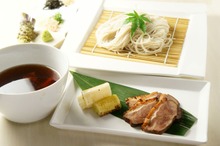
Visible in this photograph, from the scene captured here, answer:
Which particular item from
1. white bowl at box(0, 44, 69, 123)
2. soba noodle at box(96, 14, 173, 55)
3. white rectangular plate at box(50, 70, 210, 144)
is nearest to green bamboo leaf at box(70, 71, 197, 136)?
white rectangular plate at box(50, 70, 210, 144)

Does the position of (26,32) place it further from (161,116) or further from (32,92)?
(161,116)

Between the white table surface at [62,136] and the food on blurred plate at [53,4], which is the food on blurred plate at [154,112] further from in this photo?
the food on blurred plate at [53,4]

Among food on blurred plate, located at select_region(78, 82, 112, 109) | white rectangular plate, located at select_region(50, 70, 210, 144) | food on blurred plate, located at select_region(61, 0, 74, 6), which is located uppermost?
food on blurred plate, located at select_region(61, 0, 74, 6)

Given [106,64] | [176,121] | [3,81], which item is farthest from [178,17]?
[3,81]

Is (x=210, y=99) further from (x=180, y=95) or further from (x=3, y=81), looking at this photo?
(x=3, y=81)

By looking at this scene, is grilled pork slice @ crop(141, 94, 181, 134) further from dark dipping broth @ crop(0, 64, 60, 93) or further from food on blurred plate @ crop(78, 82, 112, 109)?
dark dipping broth @ crop(0, 64, 60, 93)

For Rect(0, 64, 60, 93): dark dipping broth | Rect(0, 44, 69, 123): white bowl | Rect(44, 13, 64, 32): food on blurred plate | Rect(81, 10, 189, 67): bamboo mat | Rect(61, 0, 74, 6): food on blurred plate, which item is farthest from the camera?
Rect(61, 0, 74, 6): food on blurred plate
